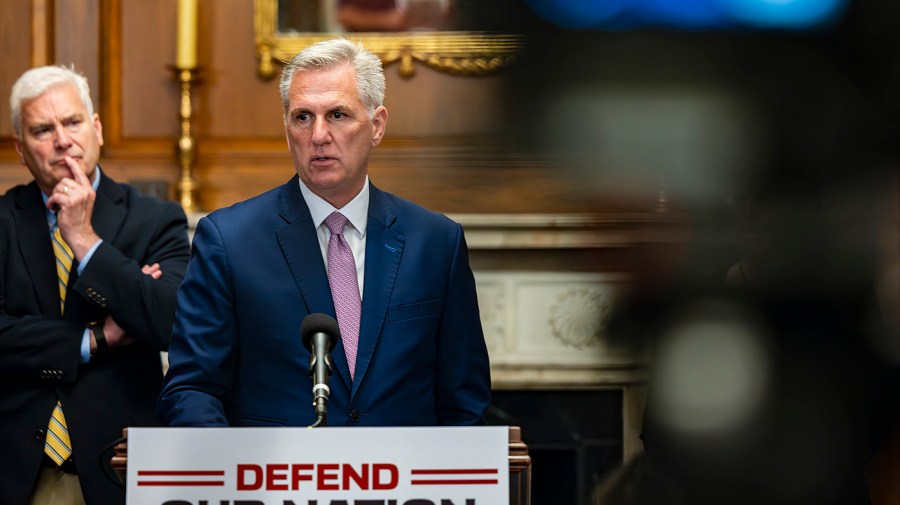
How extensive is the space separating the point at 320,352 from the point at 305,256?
439 mm

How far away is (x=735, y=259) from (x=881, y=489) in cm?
66

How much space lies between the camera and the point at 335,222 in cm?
229

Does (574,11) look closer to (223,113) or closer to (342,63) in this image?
(342,63)

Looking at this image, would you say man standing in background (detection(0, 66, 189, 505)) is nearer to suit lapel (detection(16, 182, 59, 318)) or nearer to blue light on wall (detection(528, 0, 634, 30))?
suit lapel (detection(16, 182, 59, 318))

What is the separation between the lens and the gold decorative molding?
4.33 meters

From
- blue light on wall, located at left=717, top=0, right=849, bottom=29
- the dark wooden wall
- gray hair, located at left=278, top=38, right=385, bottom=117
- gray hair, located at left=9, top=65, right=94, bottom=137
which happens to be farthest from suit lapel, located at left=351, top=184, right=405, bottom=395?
the dark wooden wall

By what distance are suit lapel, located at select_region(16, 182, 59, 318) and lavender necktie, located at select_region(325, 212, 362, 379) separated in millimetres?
861

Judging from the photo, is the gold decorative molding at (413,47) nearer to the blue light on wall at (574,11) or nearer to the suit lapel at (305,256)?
the blue light on wall at (574,11)

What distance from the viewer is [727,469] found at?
2.81 meters

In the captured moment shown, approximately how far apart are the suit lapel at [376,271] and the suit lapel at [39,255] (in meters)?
0.91

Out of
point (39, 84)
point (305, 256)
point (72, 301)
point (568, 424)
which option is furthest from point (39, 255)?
point (568, 424)

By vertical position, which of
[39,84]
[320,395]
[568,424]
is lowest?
[568,424]

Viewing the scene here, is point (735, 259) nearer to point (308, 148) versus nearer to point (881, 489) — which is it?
point (881, 489)

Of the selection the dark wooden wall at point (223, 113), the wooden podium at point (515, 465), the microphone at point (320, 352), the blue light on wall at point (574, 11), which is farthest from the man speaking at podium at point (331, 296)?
the dark wooden wall at point (223, 113)
